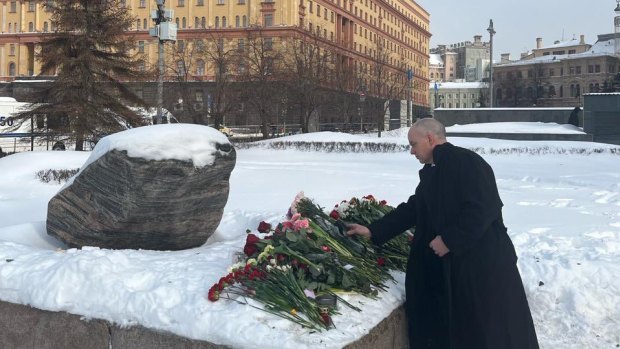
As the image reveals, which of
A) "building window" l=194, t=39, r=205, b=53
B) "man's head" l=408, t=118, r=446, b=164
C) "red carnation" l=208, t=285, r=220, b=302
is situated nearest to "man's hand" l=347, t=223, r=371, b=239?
"man's head" l=408, t=118, r=446, b=164

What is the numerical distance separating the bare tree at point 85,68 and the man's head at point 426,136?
Answer: 18528mm

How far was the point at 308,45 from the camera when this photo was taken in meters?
42.4

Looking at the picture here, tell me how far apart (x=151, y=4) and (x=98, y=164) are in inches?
2885

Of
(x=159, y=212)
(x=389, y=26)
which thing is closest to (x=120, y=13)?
(x=159, y=212)

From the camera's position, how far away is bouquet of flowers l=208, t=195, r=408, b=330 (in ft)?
11.7

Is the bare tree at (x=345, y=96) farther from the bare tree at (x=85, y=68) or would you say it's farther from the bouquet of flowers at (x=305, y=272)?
the bouquet of flowers at (x=305, y=272)

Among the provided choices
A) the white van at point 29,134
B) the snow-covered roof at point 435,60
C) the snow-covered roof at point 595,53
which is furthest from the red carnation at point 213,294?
the snow-covered roof at point 435,60

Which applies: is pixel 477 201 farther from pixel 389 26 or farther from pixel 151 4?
pixel 389 26

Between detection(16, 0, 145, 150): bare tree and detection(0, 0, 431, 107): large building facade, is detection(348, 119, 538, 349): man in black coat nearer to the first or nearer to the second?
detection(16, 0, 145, 150): bare tree

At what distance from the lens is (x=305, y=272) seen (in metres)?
3.96

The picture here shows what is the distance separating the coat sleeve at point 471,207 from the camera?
3.29m

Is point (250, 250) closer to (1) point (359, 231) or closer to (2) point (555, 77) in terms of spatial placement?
(1) point (359, 231)

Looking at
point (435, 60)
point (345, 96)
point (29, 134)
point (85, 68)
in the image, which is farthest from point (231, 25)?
point (435, 60)

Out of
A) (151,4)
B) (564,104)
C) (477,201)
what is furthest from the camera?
(564,104)
